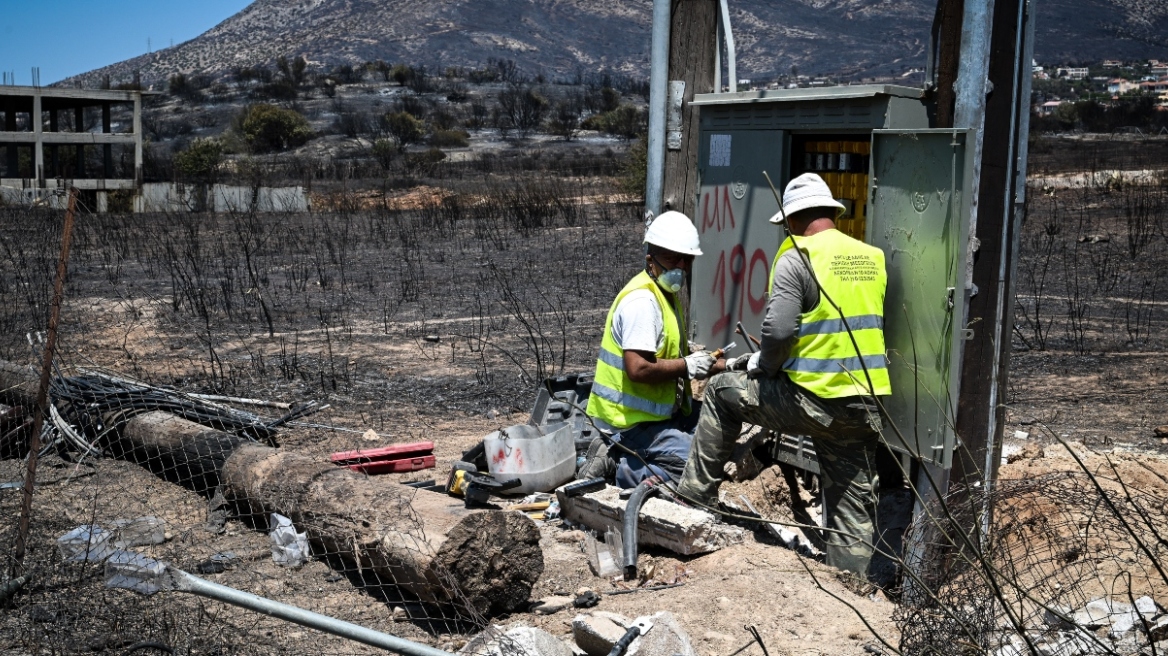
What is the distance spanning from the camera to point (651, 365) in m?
5.66

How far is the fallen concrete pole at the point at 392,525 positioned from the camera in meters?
4.65

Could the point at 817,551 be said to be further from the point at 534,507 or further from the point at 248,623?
the point at 248,623

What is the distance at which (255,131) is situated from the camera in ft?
170

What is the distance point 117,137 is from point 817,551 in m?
32.2

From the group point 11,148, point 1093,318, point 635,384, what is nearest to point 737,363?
point 635,384

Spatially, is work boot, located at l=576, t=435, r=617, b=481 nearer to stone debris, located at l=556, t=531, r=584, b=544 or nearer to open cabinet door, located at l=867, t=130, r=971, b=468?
stone debris, located at l=556, t=531, r=584, b=544

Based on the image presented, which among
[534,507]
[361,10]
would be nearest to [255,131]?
[534,507]

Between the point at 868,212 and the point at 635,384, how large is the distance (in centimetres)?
150

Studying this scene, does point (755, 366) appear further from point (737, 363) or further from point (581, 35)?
point (581, 35)

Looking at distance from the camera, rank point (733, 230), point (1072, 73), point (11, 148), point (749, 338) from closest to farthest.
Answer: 1. point (749, 338)
2. point (733, 230)
3. point (11, 148)
4. point (1072, 73)

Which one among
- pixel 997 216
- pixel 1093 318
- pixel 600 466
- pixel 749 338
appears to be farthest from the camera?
pixel 1093 318

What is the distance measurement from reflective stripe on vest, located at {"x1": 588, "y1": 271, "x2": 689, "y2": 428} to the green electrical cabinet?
731 millimetres

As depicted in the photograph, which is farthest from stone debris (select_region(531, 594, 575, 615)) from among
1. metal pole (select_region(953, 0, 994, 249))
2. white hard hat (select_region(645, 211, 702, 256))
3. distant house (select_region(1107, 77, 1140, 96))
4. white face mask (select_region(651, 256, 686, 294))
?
distant house (select_region(1107, 77, 1140, 96))

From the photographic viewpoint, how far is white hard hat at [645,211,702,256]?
5781 millimetres
